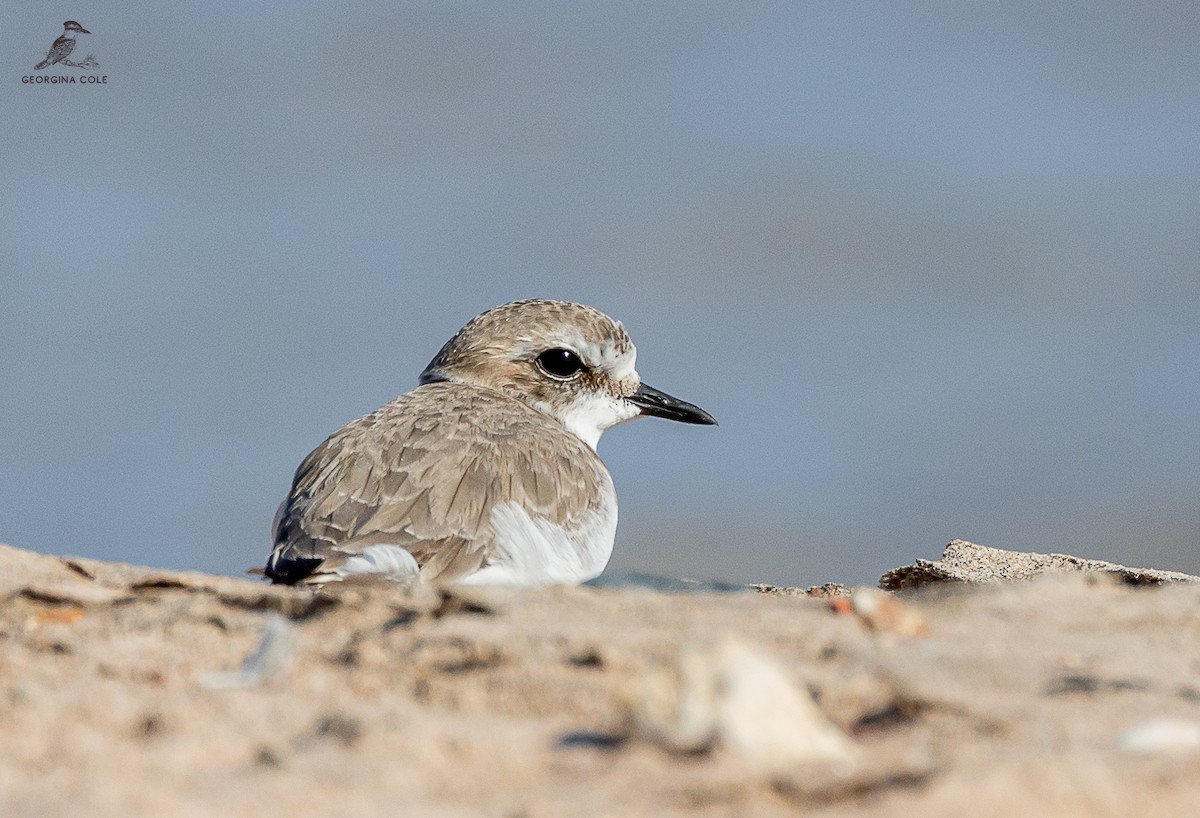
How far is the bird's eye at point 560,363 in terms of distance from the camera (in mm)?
6238

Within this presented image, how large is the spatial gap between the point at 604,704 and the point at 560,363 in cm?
404

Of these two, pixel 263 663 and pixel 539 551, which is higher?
pixel 539 551

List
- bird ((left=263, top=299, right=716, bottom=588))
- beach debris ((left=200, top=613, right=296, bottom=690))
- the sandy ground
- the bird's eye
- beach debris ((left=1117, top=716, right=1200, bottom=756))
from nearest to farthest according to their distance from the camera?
the sandy ground
beach debris ((left=1117, top=716, right=1200, bottom=756))
beach debris ((left=200, top=613, right=296, bottom=690))
bird ((left=263, top=299, right=716, bottom=588))
the bird's eye

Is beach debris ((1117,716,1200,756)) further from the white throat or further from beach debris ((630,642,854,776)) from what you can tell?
the white throat

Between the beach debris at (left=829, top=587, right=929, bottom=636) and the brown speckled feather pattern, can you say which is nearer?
the beach debris at (left=829, top=587, right=929, bottom=636)

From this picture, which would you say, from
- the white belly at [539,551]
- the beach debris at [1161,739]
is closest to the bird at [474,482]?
the white belly at [539,551]

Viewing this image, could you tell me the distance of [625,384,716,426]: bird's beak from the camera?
6594 mm

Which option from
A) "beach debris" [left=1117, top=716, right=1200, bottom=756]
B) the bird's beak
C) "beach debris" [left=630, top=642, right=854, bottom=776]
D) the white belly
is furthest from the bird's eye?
"beach debris" [left=1117, top=716, right=1200, bottom=756]

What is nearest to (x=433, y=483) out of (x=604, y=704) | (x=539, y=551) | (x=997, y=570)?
(x=539, y=551)

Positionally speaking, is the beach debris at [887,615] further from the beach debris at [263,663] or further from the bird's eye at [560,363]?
the bird's eye at [560,363]

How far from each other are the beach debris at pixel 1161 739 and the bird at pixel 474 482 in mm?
2379

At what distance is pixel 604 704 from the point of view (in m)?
2.28

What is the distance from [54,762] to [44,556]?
7.37ft

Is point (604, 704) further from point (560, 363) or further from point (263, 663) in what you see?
point (560, 363)
